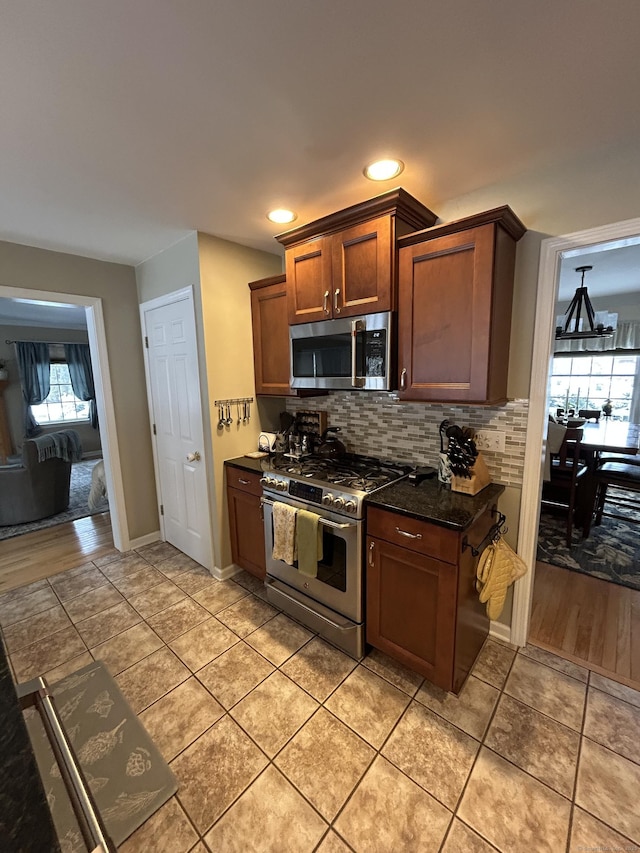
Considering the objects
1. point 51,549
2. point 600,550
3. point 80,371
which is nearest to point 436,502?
point 600,550

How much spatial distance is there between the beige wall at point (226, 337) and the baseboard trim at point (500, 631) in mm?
1857

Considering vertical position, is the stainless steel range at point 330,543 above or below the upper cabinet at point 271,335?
below

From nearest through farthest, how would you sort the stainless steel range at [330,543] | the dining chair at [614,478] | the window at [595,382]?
the stainless steel range at [330,543] < the dining chair at [614,478] < the window at [595,382]

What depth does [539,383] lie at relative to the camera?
72.4 inches

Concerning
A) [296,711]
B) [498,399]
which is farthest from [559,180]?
[296,711]

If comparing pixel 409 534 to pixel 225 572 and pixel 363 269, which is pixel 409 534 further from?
pixel 225 572

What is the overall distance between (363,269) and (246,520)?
5.96 feet

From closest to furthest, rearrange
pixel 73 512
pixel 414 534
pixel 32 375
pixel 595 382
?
pixel 414 534 < pixel 73 512 < pixel 595 382 < pixel 32 375

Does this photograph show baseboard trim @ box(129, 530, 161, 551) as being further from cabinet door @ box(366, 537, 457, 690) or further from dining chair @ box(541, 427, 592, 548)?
dining chair @ box(541, 427, 592, 548)

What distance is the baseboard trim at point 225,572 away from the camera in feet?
9.01

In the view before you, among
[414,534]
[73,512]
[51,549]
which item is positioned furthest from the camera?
[73,512]

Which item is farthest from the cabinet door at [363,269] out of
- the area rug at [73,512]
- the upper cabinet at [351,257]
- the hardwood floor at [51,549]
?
the area rug at [73,512]

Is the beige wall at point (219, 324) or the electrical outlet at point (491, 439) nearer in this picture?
the electrical outlet at point (491, 439)

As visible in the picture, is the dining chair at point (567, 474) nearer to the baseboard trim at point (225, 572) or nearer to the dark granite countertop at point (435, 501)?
the dark granite countertop at point (435, 501)
